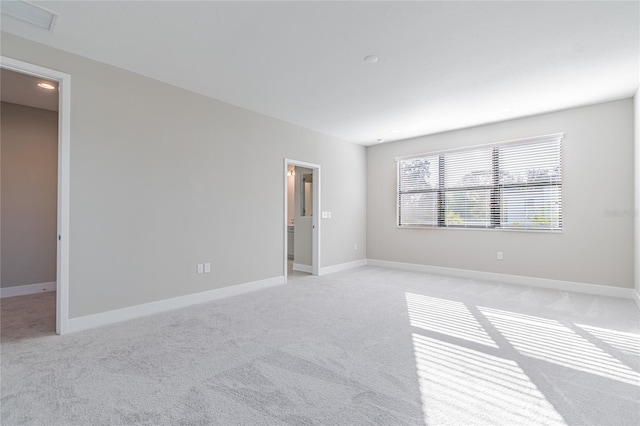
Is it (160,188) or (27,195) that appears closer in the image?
(160,188)

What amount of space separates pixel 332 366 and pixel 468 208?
14.2 feet

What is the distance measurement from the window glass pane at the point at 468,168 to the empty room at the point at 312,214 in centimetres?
4

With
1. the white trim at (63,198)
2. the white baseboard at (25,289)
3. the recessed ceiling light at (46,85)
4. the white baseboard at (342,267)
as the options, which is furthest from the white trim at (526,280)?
the recessed ceiling light at (46,85)

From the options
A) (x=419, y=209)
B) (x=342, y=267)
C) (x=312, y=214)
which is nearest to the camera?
(x=312, y=214)

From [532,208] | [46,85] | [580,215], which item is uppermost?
[46,85]

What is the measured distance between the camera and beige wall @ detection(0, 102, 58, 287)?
4262 mm

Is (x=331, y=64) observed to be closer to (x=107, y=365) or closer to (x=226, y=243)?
(x=226, y=243)

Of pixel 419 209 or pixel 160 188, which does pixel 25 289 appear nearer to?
pixel 160 188

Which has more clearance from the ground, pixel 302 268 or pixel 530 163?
pixel 530 163

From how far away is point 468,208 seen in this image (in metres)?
5.48

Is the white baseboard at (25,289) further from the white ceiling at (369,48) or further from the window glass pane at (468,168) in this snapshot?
the window glass pane at (468,168)

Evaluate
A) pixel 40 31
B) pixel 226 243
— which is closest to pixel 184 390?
pixel 226 243

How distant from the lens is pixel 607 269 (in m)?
4.24

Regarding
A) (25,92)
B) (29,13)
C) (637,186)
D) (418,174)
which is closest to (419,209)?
(418,174)
